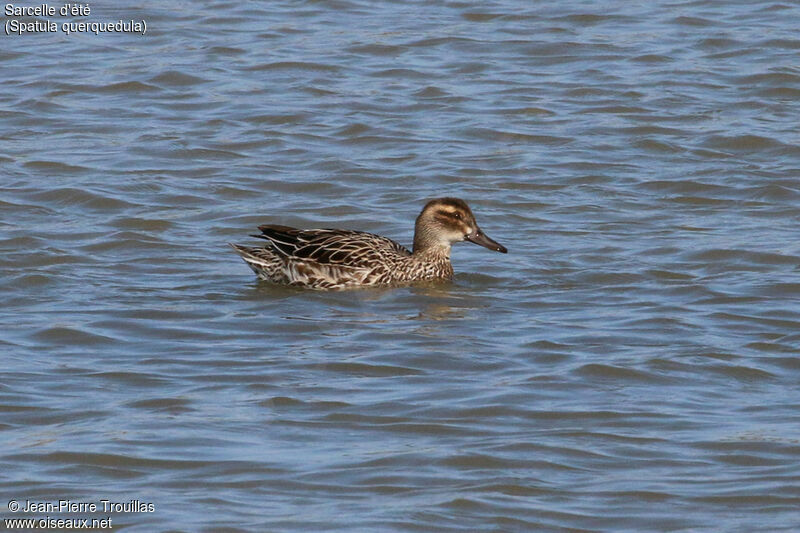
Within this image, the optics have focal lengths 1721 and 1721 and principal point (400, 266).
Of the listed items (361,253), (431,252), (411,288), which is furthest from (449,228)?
(361,253)

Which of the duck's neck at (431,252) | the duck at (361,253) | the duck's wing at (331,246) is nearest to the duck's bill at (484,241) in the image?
the duck at (361,253)

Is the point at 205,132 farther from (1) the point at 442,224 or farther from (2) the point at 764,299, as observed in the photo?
(2) the point at 764,299

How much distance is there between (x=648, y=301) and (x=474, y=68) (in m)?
7.50

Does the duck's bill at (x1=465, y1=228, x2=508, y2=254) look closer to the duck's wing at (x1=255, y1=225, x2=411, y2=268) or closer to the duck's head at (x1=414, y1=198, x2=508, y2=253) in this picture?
the duck's head at (x1=414, y1=198, x2=508, y2=253)

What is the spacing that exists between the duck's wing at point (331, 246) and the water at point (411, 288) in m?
0.32

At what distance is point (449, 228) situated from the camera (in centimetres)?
1209

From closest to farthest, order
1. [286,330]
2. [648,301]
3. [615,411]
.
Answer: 1. [615,411]
2. [286,330]
3. [648,301]

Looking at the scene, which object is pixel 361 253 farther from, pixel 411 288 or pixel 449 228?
pixel 449 228

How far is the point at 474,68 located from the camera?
1811 cm

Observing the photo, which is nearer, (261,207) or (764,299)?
(764,299)

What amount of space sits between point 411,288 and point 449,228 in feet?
1.69

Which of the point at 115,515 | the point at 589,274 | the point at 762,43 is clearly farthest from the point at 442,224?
the point at 762,43

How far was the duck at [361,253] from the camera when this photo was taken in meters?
11.7

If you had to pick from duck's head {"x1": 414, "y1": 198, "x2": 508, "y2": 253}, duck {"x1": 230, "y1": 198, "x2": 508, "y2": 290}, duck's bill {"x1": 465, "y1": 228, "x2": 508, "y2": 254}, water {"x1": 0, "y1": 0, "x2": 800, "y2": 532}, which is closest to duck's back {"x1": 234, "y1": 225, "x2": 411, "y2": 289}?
duck {"x1": 230, "y1": 198, "x2": 508, "y2": 290}
